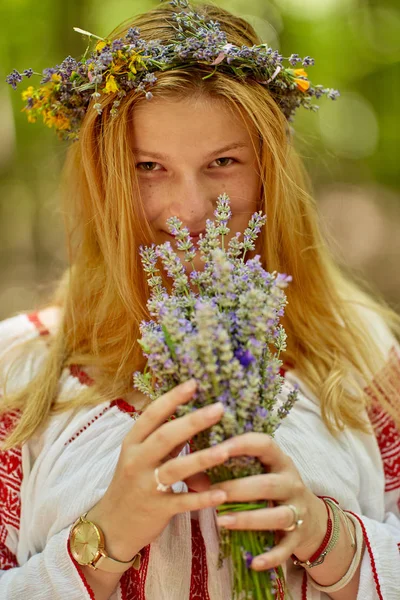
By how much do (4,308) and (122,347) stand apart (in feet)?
9.26

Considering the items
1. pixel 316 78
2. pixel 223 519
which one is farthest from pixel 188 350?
pixel 316 78

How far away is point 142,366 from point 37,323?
16.9 inches

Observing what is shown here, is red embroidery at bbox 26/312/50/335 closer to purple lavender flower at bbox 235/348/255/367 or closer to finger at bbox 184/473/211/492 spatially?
finger at bbox 184/473/211/492

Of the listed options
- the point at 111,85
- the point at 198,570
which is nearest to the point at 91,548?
the point at 198,570

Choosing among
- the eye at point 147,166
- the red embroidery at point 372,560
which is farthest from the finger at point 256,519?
the eye at point 147,166

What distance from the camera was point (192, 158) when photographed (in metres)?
1.67

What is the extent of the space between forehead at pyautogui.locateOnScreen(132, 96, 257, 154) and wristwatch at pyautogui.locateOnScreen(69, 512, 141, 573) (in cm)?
92

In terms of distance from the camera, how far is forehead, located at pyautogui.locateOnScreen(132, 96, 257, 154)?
A: 1661 millimetres

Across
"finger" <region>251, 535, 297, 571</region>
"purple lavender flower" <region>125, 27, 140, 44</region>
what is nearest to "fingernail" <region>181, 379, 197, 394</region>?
"finger" <region>251, 535, 297, 571</region>

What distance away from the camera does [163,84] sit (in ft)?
5.50

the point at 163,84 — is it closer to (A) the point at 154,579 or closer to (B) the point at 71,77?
(B) the point at 71,77

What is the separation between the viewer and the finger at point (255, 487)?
1.17 metres

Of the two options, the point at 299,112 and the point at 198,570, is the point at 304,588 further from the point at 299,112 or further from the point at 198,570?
the point at 299,112

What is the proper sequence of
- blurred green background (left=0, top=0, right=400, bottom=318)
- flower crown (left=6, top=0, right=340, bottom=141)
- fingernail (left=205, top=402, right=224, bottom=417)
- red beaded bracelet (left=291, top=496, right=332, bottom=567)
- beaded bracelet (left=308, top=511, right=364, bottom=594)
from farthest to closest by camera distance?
blurred green background (left=0, top=0, right=400, bottom=318), flower crown (left=6, top=0, right=340, bottom=141), beaded bracelet (left=308, top=511, right=364, bottom=594), red beaded bracelet (left=291, top=496, right=332, bottom=567), fingernail (left=205, top=402, right=224, bottom=417)
